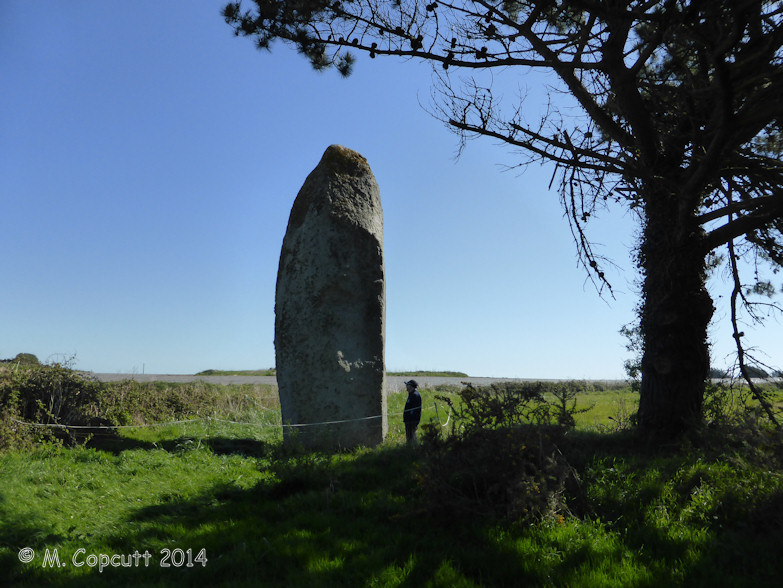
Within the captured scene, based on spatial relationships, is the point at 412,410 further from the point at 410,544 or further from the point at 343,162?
the point at 410,544

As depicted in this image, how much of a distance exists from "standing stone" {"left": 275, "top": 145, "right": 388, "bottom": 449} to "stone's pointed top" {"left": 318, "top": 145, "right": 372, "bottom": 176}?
9 centimetres

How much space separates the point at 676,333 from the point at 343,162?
6.63 meters

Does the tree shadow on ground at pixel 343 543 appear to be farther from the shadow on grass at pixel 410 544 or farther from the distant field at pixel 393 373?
the distant field at pixel 393 373

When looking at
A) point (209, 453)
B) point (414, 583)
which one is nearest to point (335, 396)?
point (209, 453)

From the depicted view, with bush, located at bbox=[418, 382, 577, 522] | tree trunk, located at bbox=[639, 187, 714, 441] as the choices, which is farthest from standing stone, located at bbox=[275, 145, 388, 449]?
tree trunk, located at bbox=[639, 187, 714, 441]

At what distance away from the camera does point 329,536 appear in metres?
5.42

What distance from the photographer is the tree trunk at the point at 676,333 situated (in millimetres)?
8836

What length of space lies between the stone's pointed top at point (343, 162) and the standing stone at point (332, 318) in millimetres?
87

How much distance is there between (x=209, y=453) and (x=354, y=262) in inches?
162

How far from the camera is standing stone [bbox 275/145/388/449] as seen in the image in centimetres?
959

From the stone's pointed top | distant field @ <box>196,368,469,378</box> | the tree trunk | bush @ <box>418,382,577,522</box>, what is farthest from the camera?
distant field @ <box>196,368,469,378</box>

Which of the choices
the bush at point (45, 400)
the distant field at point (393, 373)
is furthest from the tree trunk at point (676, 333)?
the distant field at point (393, 373)

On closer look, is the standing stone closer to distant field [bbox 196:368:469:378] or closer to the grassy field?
the grassy field

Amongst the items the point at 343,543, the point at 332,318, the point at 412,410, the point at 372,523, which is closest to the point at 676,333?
the point at 412,410
